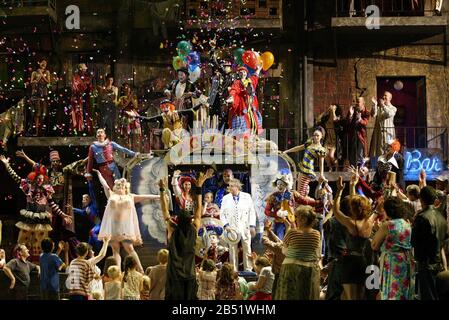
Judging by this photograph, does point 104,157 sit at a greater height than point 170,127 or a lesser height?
lesser

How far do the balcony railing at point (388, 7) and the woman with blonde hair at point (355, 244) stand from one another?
35.6 ft

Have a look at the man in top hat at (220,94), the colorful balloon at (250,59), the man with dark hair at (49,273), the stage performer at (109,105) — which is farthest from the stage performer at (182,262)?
the stage performer at (109,105)

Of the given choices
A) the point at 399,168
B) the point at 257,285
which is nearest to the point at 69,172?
the point at 399,168

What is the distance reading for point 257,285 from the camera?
462 inches

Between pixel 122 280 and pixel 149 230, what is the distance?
4.95 metres

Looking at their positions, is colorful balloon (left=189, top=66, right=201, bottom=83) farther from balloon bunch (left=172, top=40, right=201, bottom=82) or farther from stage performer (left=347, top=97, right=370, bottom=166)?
stage performer (left=347, top=97, right=370, bottom=166)

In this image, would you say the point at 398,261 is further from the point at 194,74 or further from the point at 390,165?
the point at 194,74

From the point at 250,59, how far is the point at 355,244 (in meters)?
7.93

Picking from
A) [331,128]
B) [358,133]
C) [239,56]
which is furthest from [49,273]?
[331,128]

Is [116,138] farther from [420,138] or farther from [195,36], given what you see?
[420,138]

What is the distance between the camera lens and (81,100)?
19.7 m

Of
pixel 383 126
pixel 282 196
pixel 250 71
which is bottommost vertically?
pixel 282 196

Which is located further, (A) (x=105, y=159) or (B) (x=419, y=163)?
(B) (x=419, y=163)
